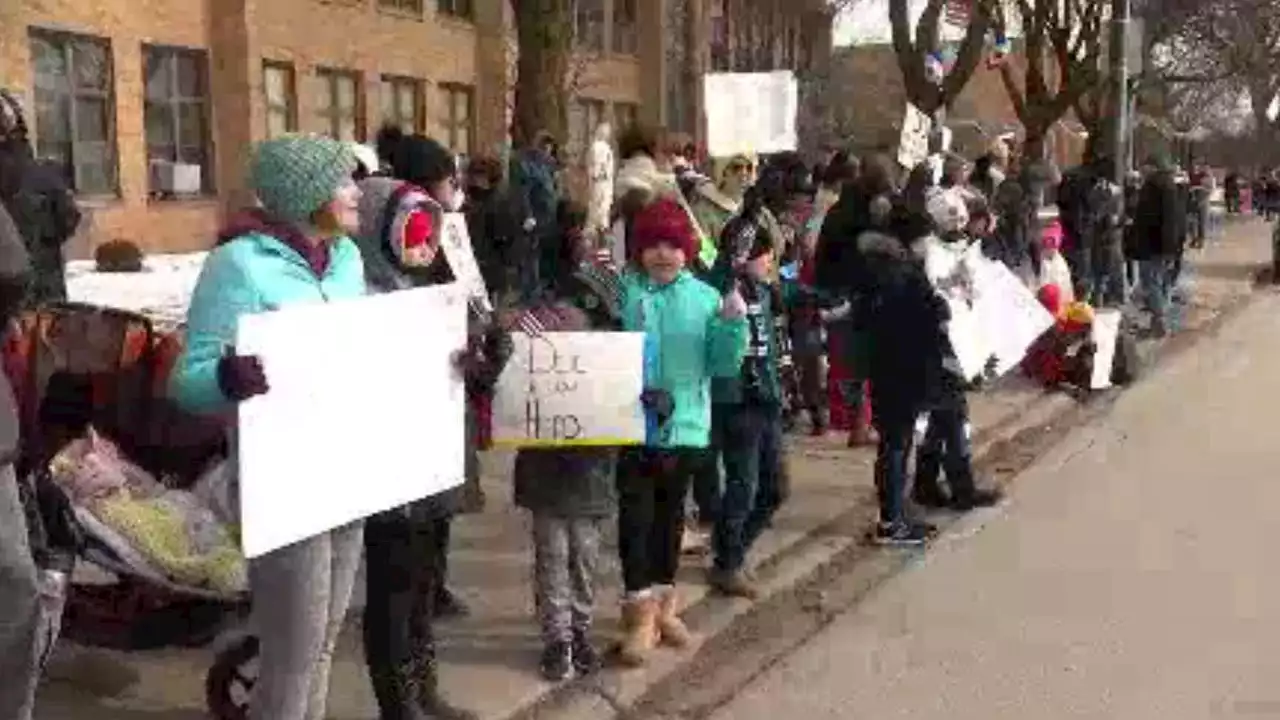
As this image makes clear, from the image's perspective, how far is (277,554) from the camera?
14.1 ft

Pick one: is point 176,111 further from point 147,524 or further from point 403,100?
point 147,524

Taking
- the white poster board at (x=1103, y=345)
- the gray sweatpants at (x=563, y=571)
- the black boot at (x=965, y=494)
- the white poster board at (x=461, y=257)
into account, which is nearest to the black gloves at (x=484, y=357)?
the white poster board at (x=461, y=257)

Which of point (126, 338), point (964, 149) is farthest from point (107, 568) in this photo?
point (964, 149)

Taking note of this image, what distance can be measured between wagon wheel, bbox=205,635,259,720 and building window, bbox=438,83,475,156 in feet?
102

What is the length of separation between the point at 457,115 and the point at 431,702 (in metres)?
32.3

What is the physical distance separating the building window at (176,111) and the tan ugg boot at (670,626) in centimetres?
2150

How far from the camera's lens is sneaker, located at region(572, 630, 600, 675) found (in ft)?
19.5

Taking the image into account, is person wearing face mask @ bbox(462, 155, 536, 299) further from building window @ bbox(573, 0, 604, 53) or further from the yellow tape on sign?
building window @ bbox(573, 0, 604, 53)

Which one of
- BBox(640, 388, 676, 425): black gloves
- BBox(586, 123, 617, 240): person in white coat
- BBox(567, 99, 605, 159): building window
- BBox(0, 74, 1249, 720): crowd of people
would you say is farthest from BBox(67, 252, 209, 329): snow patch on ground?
BBox(567, 99, 605, 159): building window

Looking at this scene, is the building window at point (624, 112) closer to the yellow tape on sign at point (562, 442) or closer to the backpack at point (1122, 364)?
the backpack at point (1122, 364)

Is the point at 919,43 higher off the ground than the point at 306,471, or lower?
higher

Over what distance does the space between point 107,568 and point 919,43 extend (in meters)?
21.6

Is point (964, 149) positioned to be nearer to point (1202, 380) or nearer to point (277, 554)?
point (1202, 380)

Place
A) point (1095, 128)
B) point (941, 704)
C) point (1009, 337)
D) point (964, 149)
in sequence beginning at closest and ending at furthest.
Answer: point (941, 704)
point (1009, 337)
point (1095, 128)
point (964, 149)
